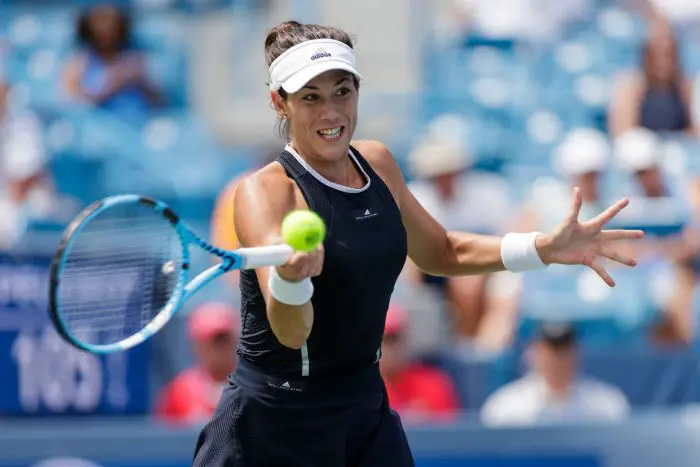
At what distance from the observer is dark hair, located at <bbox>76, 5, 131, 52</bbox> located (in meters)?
9.00

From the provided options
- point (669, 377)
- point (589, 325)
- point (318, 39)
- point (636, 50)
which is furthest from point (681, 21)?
point (318, 39)

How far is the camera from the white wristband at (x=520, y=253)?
11.6 ft

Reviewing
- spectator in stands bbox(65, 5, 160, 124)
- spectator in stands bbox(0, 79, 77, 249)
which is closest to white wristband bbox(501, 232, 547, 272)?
spectator in stands bbox(0, 79, 77, 249)

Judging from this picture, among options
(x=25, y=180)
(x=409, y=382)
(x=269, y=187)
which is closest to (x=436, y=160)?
(x=409, y=382)

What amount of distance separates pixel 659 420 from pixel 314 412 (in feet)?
8.73

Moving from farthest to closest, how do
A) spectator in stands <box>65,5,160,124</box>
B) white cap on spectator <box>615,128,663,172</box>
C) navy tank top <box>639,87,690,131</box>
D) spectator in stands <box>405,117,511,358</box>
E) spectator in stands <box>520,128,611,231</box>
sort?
spectator in stands <box>65,5,160,124</box>
navy tank top <box>639,87,690,131</box>
white cap on spectator <box>615,128,663,172</box>
spectator in stands <box>520,128,611,231</box>
spectator in stands <box>405,117,511,358</box>

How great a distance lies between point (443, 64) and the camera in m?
9.17

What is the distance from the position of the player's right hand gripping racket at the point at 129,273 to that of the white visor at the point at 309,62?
0.46m

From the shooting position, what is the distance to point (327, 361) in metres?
3.24

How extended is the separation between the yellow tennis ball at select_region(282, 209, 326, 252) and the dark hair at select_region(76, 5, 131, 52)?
A: 652 cm

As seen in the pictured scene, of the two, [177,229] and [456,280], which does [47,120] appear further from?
[177,229]

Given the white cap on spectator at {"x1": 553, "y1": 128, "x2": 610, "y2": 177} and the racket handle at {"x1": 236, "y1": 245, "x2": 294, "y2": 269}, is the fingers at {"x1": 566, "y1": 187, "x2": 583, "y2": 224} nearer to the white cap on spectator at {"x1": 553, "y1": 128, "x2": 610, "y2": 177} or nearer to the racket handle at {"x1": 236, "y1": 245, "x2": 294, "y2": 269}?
the racket handle at {"x1": 236, "y1": 245, "x2": 294, "y2": 269}

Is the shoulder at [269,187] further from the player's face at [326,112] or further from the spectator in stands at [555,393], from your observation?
the spectator in stands at [555,393]

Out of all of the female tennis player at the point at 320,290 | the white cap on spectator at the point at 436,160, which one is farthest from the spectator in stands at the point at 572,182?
the female tennis player at the point at 320,290
